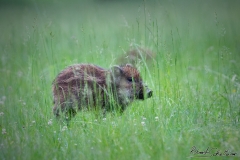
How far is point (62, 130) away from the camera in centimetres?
473

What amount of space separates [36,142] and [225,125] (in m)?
2.28

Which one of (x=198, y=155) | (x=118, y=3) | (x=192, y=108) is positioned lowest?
(x=198, y=155)

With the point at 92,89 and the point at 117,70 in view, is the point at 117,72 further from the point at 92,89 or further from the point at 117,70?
the point at 92,89

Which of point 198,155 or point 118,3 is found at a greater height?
point 118,3

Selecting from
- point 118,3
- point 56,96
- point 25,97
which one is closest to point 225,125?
point 56,96

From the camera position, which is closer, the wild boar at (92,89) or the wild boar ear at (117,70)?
the wild boar at (92,89)

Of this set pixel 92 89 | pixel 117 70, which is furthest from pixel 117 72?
pixel 92 89

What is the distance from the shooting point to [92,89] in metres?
5.82

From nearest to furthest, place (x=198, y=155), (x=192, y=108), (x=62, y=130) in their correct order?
(x=198, y=155)
(x=62, y=130)
(x=192, y=108)

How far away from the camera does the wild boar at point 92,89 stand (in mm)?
5566

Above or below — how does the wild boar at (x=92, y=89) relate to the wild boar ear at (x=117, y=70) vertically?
below

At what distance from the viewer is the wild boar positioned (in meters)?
5.57

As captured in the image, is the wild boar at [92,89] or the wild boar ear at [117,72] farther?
the wild boar ear at [117,72]

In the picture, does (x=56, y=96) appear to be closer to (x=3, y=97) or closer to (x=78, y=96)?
Answer: (x=78, y=96)
